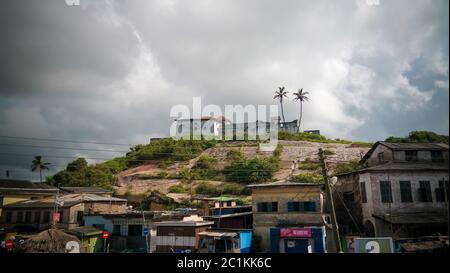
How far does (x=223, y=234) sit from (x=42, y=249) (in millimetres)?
13061

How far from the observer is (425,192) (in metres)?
25.3

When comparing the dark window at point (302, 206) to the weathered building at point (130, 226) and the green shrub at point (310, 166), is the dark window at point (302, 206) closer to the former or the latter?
the weathered building at point (130, 226)

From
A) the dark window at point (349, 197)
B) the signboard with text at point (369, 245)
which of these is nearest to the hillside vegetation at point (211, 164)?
the dark window at point (349, 197)

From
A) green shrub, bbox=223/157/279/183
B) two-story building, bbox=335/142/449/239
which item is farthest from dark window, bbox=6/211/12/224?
two-story building, bbox=335/142/449/239

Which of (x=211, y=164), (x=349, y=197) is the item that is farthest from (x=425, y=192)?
(x=211, y=164)

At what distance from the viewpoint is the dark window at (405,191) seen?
83.8ft

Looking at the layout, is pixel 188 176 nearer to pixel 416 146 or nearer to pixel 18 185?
pixel 18 185

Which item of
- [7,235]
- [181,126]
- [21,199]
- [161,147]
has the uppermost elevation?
[181,126]

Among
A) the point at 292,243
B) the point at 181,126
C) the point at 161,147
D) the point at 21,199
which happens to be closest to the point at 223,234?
the point at 292,243

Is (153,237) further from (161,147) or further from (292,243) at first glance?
(161,147)

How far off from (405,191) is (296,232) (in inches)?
396

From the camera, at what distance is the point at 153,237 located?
1102 inches
